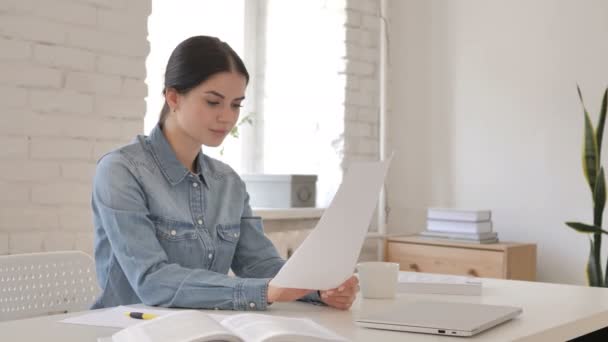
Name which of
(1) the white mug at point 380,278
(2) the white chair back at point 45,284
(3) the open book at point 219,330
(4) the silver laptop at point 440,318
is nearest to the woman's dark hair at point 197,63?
(2) the white chair back at point 45,284

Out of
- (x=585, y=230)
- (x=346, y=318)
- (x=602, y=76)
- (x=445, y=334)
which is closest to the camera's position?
(x=445, y=334)

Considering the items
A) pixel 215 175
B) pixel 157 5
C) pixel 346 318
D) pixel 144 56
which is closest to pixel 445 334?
pixel 346 318

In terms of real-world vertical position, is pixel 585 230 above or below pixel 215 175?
below

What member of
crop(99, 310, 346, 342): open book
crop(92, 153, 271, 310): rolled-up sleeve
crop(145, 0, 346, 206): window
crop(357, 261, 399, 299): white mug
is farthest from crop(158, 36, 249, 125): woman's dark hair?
crop(145, 0, 346, 206): window

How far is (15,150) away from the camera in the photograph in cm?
251

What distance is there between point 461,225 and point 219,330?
256 centimetres

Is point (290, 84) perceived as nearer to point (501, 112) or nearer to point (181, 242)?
point (501, 112)

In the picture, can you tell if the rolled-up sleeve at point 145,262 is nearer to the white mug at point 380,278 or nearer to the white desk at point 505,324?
the white desk at point 505,324

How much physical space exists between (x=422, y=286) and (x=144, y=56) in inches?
59.1

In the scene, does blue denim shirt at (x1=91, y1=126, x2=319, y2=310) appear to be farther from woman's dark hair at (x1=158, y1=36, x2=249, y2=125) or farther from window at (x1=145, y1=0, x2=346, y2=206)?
window at (x1=145, y1=0, x2=346, y2=206)

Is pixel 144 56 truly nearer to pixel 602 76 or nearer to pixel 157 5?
pixel 157 5

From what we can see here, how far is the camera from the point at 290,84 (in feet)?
12.9

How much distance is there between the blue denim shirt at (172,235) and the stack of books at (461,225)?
1608mm

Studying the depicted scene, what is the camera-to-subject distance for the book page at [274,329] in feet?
3.57
